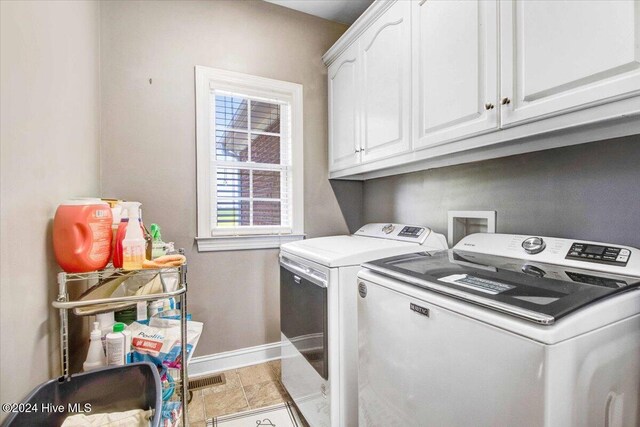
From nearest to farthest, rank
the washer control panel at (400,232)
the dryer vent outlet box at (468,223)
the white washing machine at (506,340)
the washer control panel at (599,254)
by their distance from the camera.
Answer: the white washing machine at (506,340), the washer control panel at (599,254), the dryer vent outlet box at (468,223), the washer control panel at (400,232)

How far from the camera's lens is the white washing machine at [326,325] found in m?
1.34

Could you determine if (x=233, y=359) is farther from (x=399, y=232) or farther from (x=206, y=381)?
(x=399, y=232)

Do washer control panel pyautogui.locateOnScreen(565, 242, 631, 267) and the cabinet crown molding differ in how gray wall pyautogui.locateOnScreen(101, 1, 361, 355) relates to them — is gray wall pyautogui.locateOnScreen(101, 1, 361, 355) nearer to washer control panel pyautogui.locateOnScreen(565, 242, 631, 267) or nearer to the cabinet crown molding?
the cabinet crown molding

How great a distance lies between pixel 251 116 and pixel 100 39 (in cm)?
100

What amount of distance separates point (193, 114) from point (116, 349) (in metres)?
1.55

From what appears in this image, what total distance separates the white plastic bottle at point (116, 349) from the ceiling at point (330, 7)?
240 cm

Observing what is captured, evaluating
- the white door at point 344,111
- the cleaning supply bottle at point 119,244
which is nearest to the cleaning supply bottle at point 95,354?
the cleaning supply bottle at point 119,244

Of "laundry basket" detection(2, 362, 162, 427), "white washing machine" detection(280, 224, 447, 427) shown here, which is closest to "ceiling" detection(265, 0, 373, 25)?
"white washing machine" detection(280, 224, 447, 427)

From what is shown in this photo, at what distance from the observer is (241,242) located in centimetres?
219

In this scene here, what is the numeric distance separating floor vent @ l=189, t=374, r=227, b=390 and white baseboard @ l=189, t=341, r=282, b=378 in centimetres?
Answer: 4

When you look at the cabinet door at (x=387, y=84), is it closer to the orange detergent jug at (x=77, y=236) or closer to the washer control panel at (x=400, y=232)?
the washer control panel at (x=400, y=232)

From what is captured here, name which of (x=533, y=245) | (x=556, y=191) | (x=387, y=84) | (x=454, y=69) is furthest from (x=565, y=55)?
(x=387, y=84)

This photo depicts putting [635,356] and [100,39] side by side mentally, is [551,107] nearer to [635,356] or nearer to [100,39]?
[635,356]

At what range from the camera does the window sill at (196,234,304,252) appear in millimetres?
2084
